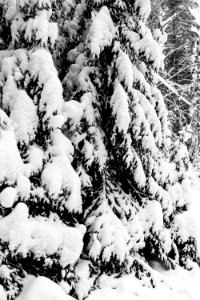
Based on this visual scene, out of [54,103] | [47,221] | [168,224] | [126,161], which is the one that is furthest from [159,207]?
[54,103]

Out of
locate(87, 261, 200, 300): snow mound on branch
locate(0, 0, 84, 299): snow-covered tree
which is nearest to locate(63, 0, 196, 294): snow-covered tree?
locate(87, 261, 200, 300): snow mound on branch

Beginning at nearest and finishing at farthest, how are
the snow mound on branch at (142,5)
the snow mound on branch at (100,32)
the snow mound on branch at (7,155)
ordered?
the snow mound on branch at (7,155) < the snow mound on branch at (100,32) < the snow mound on branch at (142,5)

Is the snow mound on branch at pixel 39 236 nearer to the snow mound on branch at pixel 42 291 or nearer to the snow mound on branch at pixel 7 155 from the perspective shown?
the snow mound on branch at pixel 42 291

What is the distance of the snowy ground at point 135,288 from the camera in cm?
471

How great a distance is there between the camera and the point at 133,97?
6.32m

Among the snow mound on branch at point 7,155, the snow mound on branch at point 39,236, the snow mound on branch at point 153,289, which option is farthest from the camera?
the snow mound on branch at point 153,289

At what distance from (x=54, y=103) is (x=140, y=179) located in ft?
7.14

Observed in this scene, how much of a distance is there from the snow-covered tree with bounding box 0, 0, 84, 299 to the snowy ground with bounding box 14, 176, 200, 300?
0.30 m

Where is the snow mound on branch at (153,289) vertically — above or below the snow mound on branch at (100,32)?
below

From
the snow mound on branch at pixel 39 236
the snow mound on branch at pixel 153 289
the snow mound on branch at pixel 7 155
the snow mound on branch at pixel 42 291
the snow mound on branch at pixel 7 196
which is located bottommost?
the snow mound on branch at pixel 153 289

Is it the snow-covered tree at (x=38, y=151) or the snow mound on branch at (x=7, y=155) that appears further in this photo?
the snow-covered tree at (x=38, y=151)

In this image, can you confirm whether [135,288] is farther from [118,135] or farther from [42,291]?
[118,135]

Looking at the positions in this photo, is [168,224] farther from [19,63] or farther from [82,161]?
[19,63]

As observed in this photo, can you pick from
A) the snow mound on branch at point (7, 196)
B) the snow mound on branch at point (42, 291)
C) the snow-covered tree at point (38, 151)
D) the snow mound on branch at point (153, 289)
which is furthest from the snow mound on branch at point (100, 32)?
the snow mound on branch at point (153, 289)
